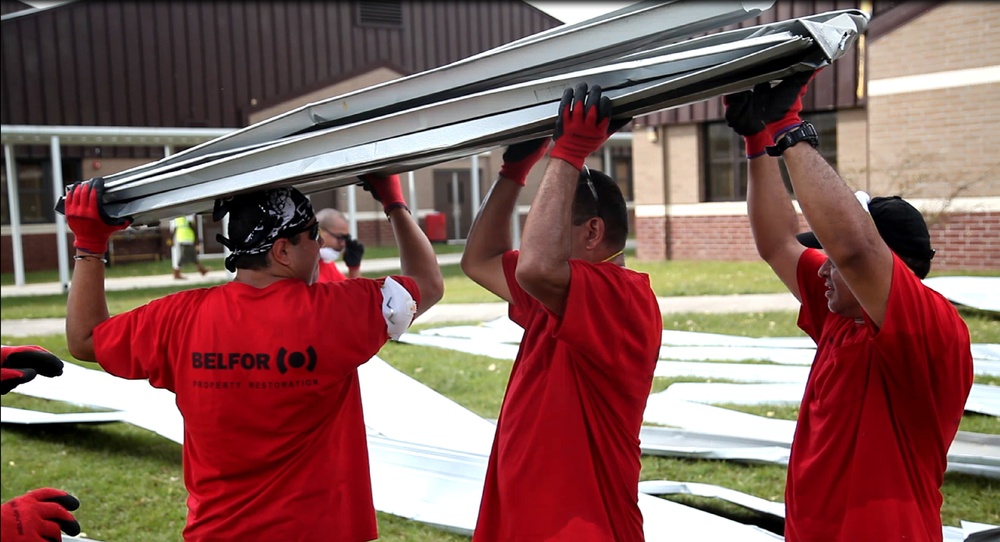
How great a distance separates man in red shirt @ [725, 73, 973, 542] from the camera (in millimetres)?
2152

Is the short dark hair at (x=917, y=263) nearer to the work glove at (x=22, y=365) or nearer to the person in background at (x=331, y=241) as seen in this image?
the work glove at (x=22, y=365)

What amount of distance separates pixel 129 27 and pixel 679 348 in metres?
20.6

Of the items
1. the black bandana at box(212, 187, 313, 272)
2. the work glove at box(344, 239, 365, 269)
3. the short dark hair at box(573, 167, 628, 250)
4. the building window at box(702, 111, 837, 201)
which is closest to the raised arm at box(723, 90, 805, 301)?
the short dark hair at box(573, 167, 628, 250)

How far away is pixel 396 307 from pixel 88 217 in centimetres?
102

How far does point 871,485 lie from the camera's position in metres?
2.36

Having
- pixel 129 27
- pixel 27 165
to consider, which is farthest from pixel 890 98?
pixel 27 165

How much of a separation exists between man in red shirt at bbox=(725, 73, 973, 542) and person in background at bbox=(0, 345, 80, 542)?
2.09m

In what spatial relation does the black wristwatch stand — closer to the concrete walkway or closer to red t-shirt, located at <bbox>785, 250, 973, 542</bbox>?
red t-shirt, located at <bbox>785, 250, 973, 542</bbox>

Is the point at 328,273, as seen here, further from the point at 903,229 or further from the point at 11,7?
the point at 11,7

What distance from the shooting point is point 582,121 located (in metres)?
2.04

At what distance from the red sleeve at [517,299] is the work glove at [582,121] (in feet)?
2.03

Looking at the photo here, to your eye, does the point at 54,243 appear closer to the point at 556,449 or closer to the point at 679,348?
the point at 679,348

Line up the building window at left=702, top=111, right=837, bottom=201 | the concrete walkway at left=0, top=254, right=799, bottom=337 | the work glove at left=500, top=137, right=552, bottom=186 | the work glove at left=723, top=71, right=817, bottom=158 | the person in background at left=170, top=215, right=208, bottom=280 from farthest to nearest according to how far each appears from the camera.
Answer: the person in background at left=170, top=215, right=208, bottom=280 < the building window at left=702, top=111, right=837, bottom=201 < the concrete walkway at left=0, top=254, right=799, bottom=337 < the work glove at left=500, top=137, right=552, bottom=186 < the work glove at left=723, top=71, right=817, bottom=158

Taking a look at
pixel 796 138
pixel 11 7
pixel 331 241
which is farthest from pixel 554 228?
pixel 11 7
